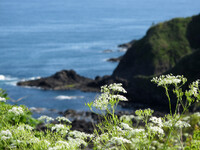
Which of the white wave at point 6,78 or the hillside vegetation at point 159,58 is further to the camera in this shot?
the white wave at point 6,78

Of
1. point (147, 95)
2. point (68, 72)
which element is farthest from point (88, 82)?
point (147, 95)

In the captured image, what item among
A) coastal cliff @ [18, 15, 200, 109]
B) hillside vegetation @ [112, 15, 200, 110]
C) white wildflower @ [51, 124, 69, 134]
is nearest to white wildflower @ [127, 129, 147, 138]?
white wildflower @ [51, 124, 69, 134]

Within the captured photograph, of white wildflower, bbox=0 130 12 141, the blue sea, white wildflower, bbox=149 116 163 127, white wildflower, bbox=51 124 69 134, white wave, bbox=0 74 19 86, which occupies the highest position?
white wildflower, bbox=149 116 163 127

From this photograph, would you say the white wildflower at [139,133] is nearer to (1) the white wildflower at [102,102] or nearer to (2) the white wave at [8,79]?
(1) the white wildflower at [102,102]

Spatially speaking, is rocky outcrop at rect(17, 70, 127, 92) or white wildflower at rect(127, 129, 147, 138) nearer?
white wildflower at rect(127, 129, 147, 138)

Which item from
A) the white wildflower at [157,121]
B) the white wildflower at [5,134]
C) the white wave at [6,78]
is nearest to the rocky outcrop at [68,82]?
the white wave at [6,78]

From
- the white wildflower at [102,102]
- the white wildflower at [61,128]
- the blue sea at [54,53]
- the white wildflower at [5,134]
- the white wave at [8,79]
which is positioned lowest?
the white wave at [8,79]

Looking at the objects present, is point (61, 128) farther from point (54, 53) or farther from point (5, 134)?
point (54, 53)

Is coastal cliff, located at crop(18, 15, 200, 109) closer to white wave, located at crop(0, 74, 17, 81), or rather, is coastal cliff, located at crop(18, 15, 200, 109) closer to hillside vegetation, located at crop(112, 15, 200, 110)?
hillside vegetation, located at crop(112, 15, 200, 110)

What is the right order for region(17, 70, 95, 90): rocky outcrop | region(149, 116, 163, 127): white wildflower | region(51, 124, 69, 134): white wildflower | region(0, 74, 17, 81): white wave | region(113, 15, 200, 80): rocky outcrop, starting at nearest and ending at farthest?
region(149, 116, 163, 127): white wildflower, region(51, 124, 69, 134): white wildflower, region(17, 70, 95, 90): rocky outcrop, region(113, 15, 200, 80): rocky outcrop, region(0, 74, 17, 81): white wave

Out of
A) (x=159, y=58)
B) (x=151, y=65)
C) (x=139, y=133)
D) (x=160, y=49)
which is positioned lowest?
(x=151, y=65)

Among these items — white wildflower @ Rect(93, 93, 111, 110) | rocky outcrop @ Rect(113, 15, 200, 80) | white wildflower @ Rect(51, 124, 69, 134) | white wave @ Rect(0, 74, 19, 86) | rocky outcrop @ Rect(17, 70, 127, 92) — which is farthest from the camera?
white wave @ Rect(0, 74, 19, 86)

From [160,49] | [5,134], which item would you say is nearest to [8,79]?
[160,49]

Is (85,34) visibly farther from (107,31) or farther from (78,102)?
(78,102)
